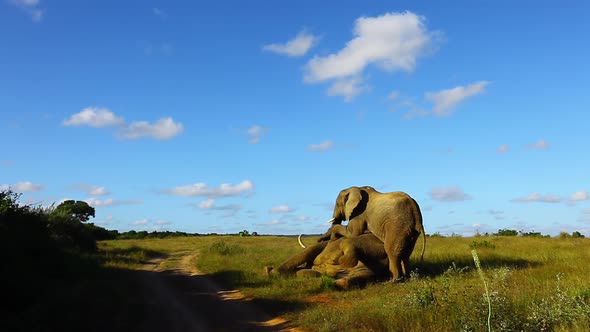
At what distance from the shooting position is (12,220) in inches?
612

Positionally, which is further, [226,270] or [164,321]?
[226,270]

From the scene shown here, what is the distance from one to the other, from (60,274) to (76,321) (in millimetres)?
4981

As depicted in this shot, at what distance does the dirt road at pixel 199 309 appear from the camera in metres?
10.2

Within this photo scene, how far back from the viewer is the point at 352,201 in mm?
16719

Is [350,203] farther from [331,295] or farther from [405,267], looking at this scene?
[331,295]

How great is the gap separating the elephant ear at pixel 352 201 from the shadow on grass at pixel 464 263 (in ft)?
9.60

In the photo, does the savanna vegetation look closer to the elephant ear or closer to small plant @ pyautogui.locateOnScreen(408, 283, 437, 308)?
small plant @ pyautogui.locateOnScreen(408, 283, 437, 308)

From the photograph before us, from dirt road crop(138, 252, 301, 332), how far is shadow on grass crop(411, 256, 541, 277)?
6.80m

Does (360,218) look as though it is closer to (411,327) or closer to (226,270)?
(226,270)

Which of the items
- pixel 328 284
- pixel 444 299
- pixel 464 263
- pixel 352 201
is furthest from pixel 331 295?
pixel 464 263

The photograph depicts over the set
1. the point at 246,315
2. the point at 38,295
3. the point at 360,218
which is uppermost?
Answer: the point at 360,218

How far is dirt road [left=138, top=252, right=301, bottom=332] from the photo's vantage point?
33.4ft

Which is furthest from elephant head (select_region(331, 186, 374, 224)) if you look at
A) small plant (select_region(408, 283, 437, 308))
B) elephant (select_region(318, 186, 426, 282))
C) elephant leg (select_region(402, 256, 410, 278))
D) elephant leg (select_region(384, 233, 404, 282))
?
small plant (select_region(408, 283, 437, 308))

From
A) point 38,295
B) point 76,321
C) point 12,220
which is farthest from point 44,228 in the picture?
point 76,321
